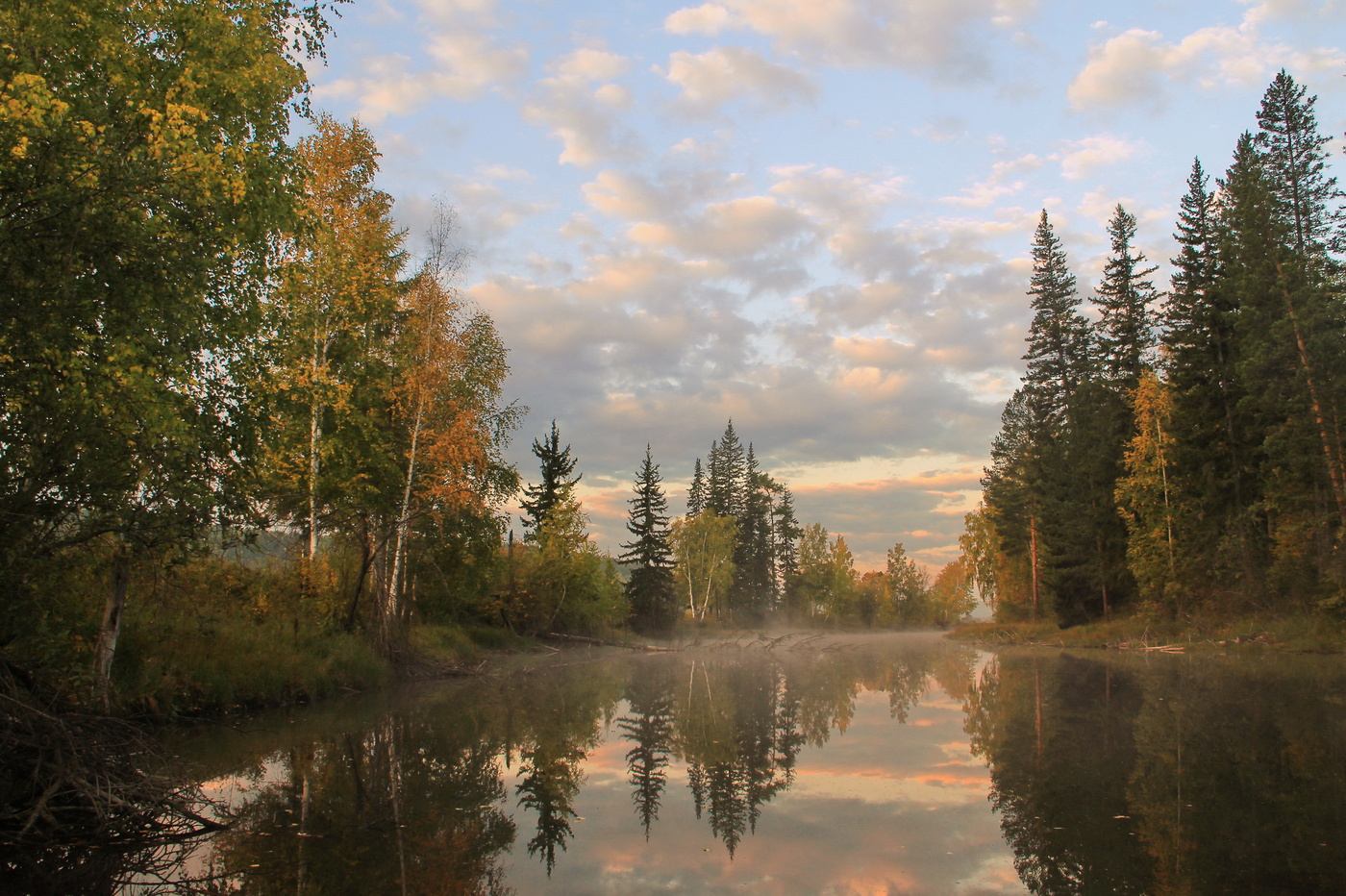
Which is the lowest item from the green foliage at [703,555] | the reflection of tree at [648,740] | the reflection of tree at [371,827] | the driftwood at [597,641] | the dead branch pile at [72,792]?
the driftwood at [597,641]

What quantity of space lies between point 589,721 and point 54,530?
8.84 m

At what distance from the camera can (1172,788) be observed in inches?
324

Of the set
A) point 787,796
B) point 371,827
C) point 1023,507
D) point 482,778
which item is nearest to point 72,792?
point 371,827

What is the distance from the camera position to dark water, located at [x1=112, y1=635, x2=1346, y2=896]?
231 inches

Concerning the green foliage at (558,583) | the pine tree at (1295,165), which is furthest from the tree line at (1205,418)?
the green foliage at (558,583)

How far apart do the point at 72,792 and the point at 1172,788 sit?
1034 centimetres

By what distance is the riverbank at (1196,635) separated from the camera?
26.6 meters

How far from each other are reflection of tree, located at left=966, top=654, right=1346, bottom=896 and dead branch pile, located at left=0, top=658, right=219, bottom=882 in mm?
7055

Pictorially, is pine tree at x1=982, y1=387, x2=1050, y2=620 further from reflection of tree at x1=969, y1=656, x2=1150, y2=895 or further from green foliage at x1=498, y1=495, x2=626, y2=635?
reflection of tree at x1=969, y1=656, x2=1150, y2=895

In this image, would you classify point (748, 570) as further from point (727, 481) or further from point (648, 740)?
point (648, 740)

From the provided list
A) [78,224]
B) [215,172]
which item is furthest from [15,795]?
[215,172]

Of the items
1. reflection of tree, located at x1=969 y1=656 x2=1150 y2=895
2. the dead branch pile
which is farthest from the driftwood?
the dead branch pile

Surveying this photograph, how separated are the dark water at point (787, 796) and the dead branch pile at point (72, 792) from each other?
0.62 m

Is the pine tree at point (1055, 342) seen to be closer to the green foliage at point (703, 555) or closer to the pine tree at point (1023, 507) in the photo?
the pine tree at point (1023, 507)
